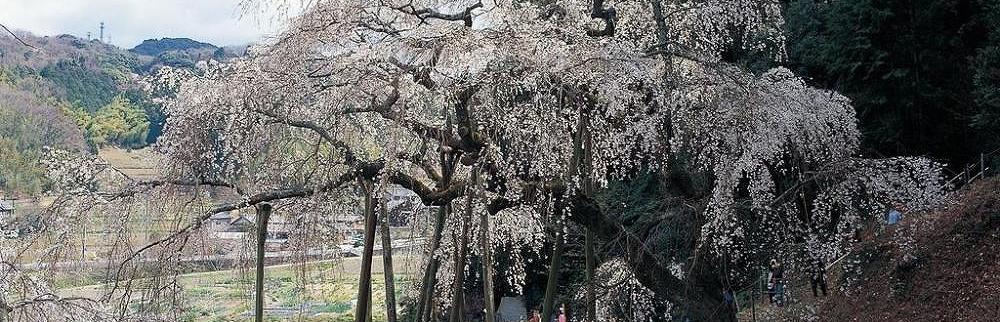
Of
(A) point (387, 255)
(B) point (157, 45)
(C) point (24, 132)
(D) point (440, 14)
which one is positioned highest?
(B) point (157, 45)

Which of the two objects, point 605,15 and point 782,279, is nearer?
point 605,15

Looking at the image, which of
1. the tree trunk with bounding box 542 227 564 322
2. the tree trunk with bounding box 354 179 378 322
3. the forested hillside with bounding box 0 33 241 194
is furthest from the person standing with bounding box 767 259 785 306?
the forested hillside with bounding box 0 33 241 194

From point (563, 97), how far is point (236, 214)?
262cm

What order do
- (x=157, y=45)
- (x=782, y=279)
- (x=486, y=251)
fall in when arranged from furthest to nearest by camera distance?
1. (x=157, y=45)
2. (x=782, y=279)
3. (x=486, y=251)

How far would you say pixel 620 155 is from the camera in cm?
679

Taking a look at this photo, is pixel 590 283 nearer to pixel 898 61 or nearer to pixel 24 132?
pixel 898 61

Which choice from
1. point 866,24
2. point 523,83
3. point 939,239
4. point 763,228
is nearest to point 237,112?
point 523,83

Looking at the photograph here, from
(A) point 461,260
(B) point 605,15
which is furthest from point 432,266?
(B) point 605,15

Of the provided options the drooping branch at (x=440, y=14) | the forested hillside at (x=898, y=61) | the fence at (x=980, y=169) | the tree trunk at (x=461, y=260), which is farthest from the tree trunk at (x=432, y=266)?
the fence at (x=980, y=169)

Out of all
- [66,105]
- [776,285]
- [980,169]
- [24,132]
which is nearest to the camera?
[776,285]

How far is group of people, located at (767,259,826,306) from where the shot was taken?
7507 millimetres

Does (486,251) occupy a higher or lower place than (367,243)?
lower

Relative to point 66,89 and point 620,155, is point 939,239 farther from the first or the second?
point 66,89

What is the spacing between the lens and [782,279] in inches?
331
